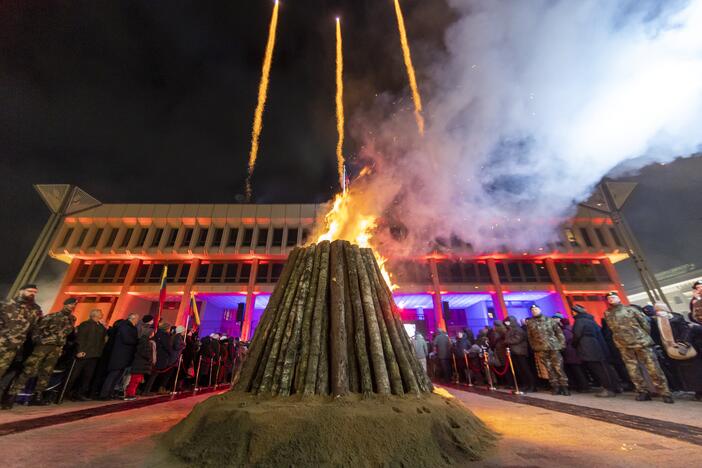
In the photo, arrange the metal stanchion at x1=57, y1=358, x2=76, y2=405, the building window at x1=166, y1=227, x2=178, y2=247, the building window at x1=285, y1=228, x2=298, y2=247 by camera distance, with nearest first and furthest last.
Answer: the metal stanchion at x1=57, y1=358, x2=76, y2=405
the building window at x1=166, y1=227, x2=178, y2=247
the building window at x1=285, y1=228, x2=298, y2=247

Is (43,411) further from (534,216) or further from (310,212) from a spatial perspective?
(310,212)

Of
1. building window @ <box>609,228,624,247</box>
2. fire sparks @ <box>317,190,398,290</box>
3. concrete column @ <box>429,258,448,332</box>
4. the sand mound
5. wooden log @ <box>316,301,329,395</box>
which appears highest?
building window @ <box>609,228,624,247</box>

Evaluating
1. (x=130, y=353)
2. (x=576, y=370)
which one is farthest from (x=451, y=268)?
(x=130, y=353)

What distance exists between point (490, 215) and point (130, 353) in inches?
716

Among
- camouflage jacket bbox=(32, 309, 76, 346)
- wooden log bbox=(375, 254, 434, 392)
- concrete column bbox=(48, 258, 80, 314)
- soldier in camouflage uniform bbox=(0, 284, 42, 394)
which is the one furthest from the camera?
concrete column bbox=(48, 258, 80, 314)

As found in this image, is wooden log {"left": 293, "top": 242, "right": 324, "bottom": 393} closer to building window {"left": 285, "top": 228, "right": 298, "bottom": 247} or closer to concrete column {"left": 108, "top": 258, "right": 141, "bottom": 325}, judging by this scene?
building window {"left": 285, "top": 228, "right": 298, "bottom": 247}

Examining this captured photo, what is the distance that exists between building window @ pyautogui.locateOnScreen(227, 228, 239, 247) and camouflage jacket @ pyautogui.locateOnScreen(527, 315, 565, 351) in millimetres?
29800

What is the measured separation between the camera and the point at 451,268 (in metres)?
31.8

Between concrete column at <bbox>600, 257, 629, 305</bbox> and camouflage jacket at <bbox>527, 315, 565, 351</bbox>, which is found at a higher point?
concrete column at <bbox>600, 257, 629, 305</bbox>

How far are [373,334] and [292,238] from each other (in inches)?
1135

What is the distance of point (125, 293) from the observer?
29859 mm

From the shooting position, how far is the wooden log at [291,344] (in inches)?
171

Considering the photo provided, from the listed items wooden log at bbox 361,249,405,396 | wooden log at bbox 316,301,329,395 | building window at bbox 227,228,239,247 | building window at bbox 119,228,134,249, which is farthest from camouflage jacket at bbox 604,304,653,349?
building window at bbox 119,228,134,249

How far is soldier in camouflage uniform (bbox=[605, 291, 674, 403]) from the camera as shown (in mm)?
6486
